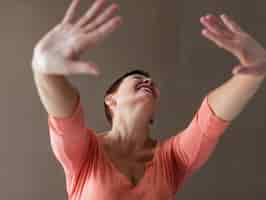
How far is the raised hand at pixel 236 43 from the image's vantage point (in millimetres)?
837

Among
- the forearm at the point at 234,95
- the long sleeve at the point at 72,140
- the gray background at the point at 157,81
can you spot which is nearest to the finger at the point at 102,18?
the long sleeve at the point at 72,140

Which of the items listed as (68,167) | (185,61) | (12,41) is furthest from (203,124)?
(12,41)

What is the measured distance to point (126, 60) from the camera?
1412mm

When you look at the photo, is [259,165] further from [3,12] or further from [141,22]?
[3,12]

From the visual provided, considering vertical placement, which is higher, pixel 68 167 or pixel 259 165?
pixel 68 167

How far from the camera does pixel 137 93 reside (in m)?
1.00

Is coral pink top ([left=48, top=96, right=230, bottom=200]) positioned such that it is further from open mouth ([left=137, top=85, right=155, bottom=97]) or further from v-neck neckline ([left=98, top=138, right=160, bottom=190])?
open mouth ([left=137, top=85, right=155, bottom=97])

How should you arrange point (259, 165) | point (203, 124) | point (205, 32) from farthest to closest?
point (259, 165) < point (203, 124) < point (205, 32)

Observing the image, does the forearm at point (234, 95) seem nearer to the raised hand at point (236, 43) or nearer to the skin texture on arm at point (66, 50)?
the raised hand at point (236, 43)

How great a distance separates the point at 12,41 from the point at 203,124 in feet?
2.29

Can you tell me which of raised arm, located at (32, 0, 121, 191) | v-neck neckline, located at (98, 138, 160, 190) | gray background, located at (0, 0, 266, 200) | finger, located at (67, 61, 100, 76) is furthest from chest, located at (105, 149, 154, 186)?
gray background, located at (0, 0, 266, 200)

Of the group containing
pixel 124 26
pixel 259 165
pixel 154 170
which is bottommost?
pixel 259 165

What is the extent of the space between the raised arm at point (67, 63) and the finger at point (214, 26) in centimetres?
15

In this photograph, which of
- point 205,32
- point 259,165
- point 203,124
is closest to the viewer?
point 205,32
